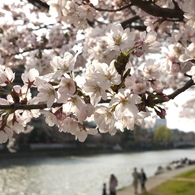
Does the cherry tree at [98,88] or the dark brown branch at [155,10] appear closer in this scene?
the cherry tree at [98,88]

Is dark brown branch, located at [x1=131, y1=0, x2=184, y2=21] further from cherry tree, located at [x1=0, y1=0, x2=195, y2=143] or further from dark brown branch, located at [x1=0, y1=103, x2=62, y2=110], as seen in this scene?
dark brown branch, located at [x1=0, y1=103, x2=62, y2=110]

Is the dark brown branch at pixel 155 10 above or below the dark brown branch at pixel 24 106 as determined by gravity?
above

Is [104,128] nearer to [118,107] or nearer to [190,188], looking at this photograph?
[118,107]

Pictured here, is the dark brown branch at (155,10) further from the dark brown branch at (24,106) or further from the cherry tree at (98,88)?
the dark brown branch at (24,106)

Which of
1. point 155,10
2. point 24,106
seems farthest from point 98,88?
point 155,10

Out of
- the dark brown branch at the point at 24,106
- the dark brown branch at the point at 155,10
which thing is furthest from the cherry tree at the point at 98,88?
the dark brown branch at the point at 155,10

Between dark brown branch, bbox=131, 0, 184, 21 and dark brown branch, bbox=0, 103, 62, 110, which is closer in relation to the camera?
dark brown branch, bbox=0, 103, 62, 110

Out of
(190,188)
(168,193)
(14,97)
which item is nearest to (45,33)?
(14,97)

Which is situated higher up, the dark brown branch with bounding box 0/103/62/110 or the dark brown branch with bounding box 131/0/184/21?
the dark brown branch with bounding box 131/0/184/21

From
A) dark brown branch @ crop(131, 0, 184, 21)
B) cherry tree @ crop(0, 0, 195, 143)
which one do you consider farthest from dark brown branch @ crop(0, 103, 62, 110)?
dark brown branch @ crop(131, 0, 184, 21)

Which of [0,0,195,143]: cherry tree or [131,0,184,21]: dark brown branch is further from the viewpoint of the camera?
[131,0,184,21]: dark brown branch

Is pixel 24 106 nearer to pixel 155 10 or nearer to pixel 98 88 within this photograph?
pixel 98 88

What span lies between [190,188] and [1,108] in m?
11.1

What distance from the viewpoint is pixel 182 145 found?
8656 centimetres
